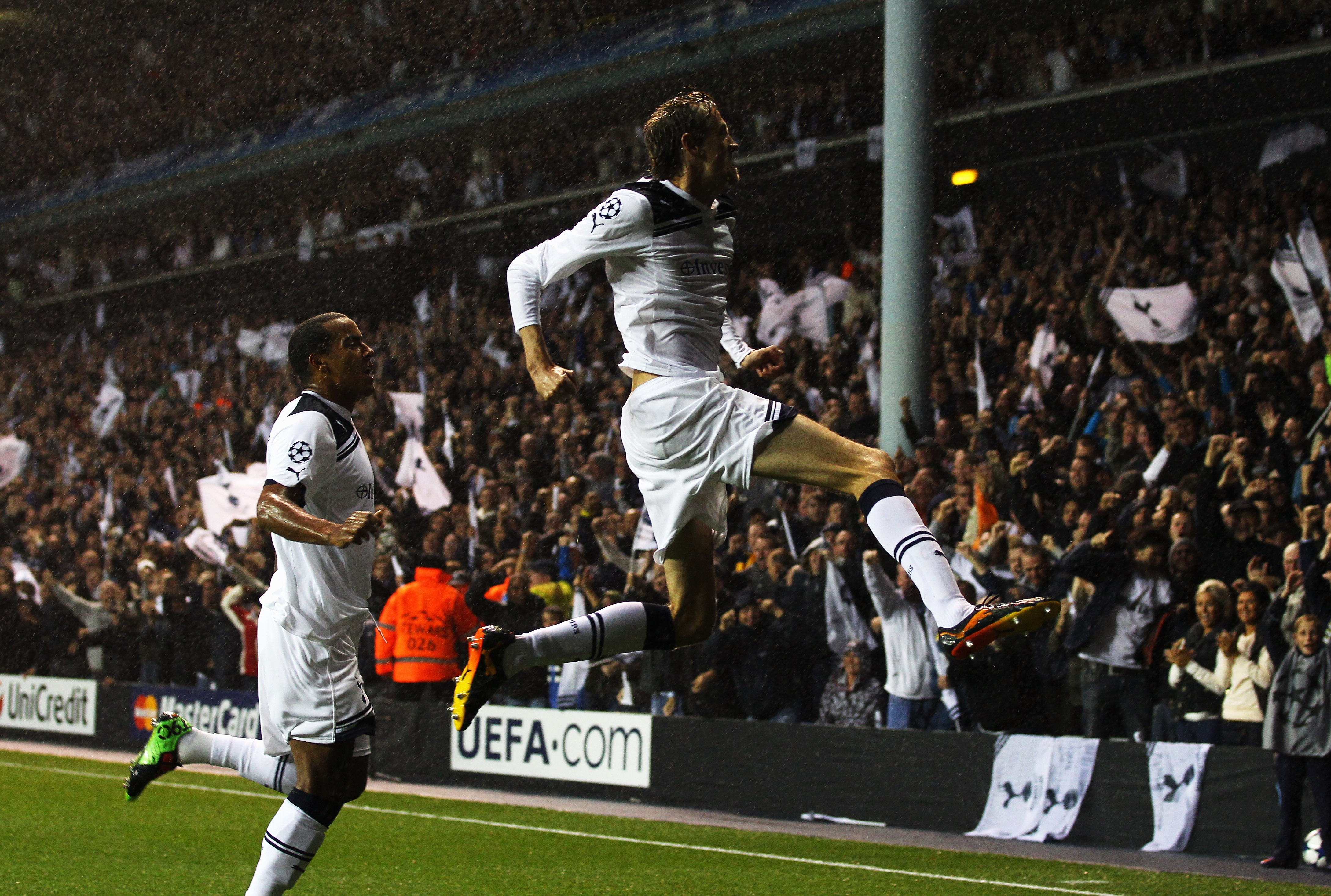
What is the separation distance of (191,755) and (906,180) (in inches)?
350

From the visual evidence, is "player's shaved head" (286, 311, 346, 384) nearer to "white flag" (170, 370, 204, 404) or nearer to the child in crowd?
the child in crowd

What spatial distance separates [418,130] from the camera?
80.5 feet

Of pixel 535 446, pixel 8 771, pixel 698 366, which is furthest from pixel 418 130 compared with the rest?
pixel 698 366

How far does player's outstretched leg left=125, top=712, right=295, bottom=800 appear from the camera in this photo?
5641mm

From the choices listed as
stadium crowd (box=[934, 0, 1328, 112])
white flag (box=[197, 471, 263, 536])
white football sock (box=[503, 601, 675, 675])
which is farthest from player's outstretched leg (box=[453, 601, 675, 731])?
stadium crowd (box=[934, 0, 1328, 112])

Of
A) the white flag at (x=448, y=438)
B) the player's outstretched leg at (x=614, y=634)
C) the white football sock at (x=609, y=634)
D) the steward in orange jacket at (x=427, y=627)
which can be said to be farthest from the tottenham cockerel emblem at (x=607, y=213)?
the white flag at (x=448, y=438)

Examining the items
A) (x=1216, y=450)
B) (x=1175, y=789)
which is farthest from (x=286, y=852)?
(x=1216, y=450)

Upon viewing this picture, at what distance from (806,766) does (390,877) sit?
3.83 metres

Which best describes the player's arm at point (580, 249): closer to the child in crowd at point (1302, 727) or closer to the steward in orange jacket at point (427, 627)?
the child in crowd at point (1302, 727)

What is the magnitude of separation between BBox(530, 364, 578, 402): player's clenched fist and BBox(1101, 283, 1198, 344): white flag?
8.82 metres

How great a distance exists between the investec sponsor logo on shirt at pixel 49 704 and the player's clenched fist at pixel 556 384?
576 inches

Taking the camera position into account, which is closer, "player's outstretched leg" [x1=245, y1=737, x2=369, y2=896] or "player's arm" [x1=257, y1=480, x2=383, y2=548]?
"player's arm" [x1=257, y1=480, x2=383, y2=548]

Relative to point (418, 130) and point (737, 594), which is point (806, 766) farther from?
point (418, 130)

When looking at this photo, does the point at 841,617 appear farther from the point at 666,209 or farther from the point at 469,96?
the point at 469,96
